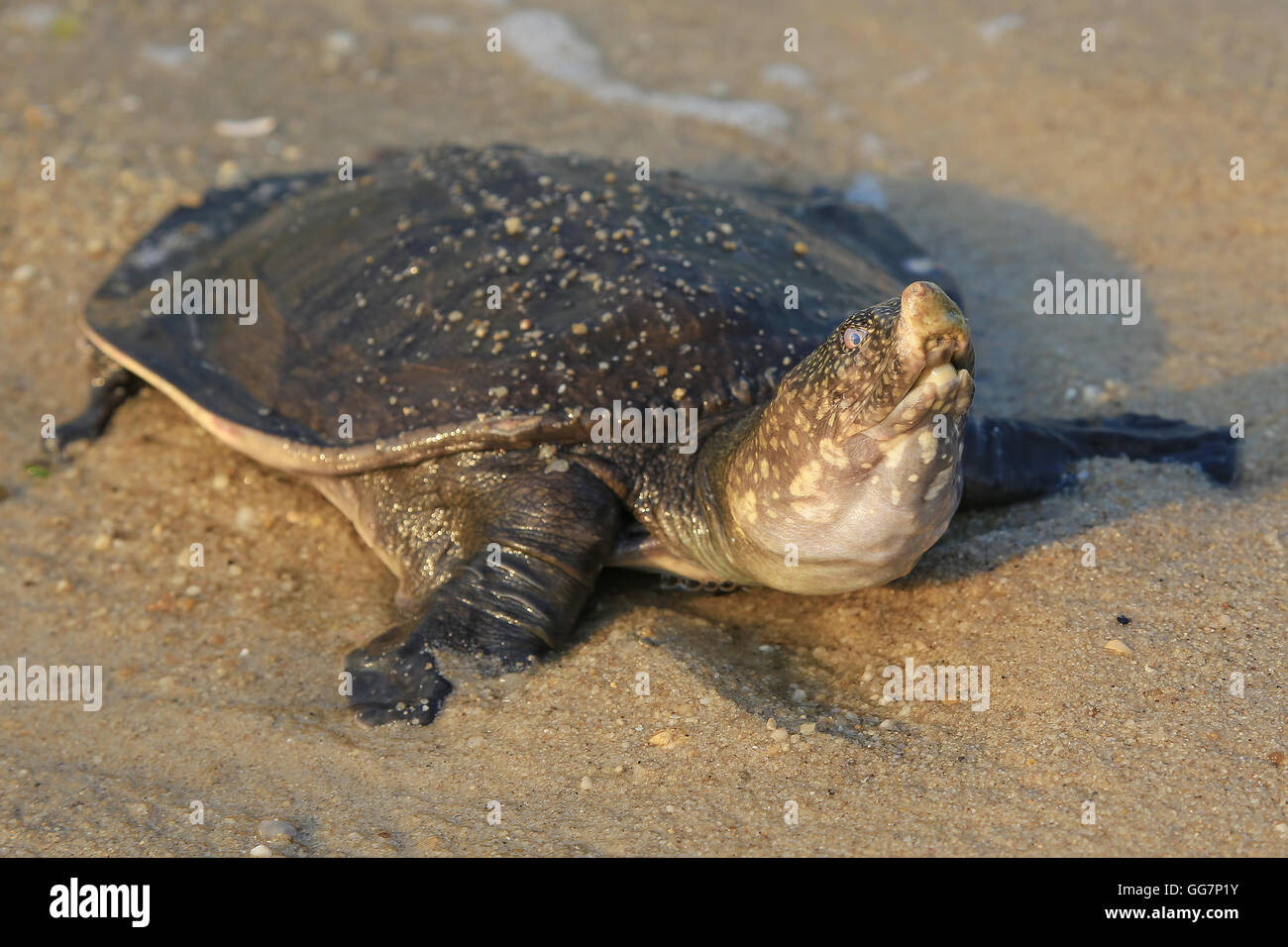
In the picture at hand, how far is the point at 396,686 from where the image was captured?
11.2 ft

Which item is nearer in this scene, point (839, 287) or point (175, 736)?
point (175, 736)

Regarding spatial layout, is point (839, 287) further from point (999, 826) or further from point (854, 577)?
point (999, 826)

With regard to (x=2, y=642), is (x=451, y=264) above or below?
above

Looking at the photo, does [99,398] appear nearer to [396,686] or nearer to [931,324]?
[396,686]

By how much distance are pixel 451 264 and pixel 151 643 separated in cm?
160

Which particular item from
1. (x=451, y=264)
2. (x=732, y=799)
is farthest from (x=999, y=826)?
(x=451, y=264)

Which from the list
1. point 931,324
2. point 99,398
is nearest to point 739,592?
point 931,324

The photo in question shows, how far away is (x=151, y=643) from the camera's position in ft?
12.6

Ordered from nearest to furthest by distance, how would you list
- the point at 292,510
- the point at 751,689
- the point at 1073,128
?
the point at 751,689, the point at 292,510, the point at 1073,128

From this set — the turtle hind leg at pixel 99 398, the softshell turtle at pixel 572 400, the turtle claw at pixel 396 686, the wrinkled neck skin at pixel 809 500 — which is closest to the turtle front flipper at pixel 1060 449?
the softshell turtle at pixel 572 400

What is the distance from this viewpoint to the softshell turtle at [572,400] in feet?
10.3

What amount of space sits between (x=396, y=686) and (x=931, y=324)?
1.81 metres

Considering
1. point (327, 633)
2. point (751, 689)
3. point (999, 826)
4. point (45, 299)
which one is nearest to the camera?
point (999, 826)

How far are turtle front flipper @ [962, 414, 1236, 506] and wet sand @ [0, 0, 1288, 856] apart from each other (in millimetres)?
115
